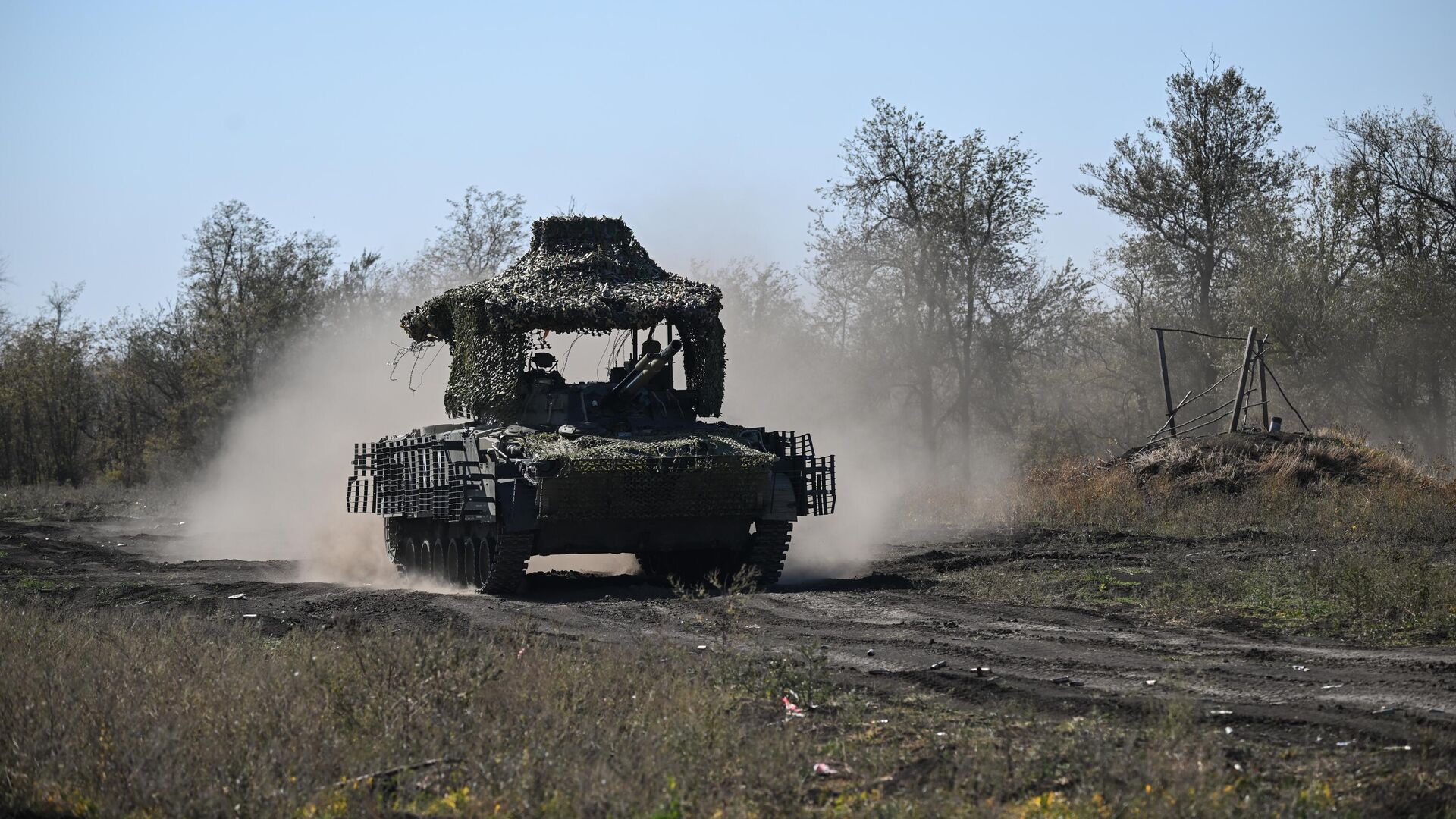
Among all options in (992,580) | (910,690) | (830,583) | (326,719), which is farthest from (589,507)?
(326,719)

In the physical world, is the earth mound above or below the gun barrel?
below

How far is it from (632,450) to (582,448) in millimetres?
477

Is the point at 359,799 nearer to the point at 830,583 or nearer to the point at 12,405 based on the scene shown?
the point at 830,583

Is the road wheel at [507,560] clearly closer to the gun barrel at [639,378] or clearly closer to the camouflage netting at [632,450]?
the camouflage netting at [632,450]

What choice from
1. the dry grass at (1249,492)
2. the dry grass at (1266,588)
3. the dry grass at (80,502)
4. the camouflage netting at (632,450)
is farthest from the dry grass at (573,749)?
the dry grass at (80,502)

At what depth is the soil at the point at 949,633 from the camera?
781 centimetres

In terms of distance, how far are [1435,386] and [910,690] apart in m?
30.7

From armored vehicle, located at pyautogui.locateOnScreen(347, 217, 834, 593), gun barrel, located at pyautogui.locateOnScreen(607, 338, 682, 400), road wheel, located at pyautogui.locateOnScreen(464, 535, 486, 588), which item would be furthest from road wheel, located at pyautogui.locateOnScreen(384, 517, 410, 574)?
gun barrel, located at pyautogui.locateOnScreen(607, 338, 682, 400)

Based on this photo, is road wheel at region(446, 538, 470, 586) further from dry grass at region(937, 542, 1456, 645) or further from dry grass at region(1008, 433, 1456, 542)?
dry grass at region(1008, 433, 1456, 542)

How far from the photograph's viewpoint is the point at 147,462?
4438 centimetres

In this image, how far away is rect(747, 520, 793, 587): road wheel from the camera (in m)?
15.2

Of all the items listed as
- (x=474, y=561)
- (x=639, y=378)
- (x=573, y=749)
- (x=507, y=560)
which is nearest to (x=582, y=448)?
(x=507, y=560)

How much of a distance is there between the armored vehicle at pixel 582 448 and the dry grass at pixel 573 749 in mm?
5572

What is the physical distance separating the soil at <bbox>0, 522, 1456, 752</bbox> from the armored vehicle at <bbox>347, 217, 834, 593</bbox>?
2.11ft
